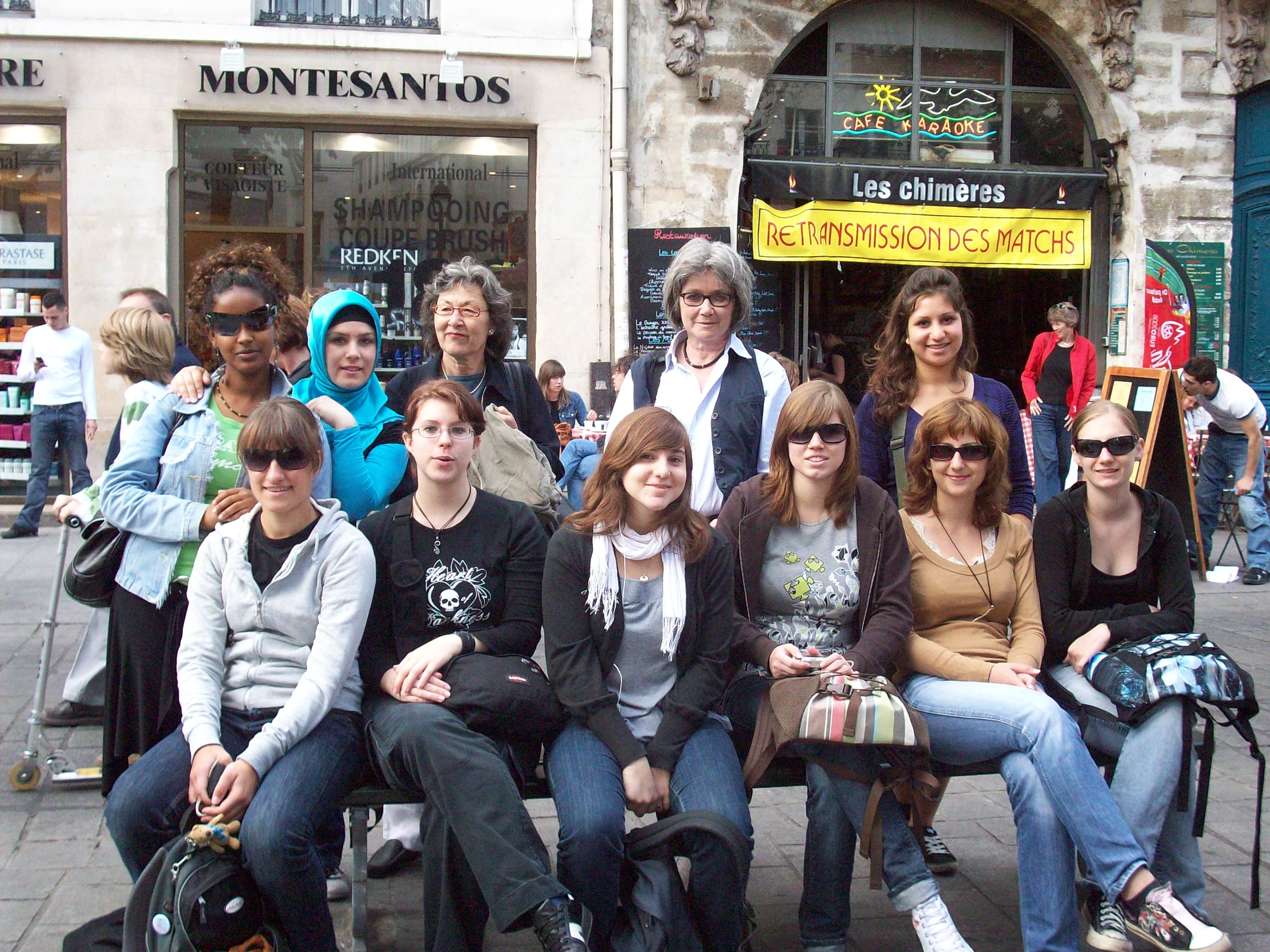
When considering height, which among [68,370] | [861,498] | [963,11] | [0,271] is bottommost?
[861,498]

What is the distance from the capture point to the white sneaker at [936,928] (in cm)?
297

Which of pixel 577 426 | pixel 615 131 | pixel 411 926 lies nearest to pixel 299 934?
pixel 411 926

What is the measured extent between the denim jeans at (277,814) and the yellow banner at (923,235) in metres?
8.99

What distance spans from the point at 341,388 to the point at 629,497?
1071 millimetres

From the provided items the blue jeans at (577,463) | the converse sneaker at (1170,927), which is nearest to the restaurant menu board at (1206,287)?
the blue jeans at (577,463)

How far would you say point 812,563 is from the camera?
3.45 meters

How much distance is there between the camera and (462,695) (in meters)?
3.03

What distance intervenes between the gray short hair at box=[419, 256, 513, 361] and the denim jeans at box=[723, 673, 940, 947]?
1.84 m

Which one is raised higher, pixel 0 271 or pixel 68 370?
pixel 0 271

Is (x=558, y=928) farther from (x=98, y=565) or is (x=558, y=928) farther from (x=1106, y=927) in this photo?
(x=98, y=565)

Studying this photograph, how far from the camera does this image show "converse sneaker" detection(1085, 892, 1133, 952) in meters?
3.10

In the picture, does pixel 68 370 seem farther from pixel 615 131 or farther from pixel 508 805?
pixel 508 805

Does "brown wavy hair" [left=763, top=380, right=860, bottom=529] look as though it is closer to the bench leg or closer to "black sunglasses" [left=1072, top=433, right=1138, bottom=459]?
"black sunglasses" [left=1072, top=433, right=1138, bottom=459]

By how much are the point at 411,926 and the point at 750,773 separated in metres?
1.13
